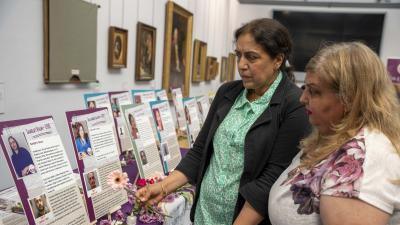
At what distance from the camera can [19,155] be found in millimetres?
→ 1036

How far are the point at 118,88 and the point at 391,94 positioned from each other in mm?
2226

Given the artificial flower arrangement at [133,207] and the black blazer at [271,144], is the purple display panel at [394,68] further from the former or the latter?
the artificial flower arrangement at [133,207]

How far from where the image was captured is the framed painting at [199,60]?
4621mm

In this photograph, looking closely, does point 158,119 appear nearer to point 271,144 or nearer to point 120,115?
point 120,115

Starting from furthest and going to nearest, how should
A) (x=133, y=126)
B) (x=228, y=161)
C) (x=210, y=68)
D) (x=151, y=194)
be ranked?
(x=210, y=68)
(x=133, y=126)
(x=151, y=194)
(x=228, y=161)

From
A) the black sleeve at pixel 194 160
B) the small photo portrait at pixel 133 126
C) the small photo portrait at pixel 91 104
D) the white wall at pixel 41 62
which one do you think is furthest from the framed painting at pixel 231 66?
the black sleeve at pixel 194 160

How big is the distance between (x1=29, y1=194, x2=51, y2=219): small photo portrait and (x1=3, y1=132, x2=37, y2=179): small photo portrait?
0.26ft

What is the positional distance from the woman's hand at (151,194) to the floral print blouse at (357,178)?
0.67 metres

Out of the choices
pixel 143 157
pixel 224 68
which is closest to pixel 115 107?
pixel 143 157

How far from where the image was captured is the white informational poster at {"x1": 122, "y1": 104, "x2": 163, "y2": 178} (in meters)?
1.78

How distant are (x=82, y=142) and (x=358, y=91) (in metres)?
0.94

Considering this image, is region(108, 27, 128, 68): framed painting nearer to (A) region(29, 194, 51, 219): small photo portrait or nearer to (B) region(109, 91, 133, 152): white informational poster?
A: (B) region(109, 91, 133, 152): white informational poster

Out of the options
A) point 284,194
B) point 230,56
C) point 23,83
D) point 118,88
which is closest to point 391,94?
point 284,194

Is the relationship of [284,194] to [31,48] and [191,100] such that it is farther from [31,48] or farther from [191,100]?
[191,100]
